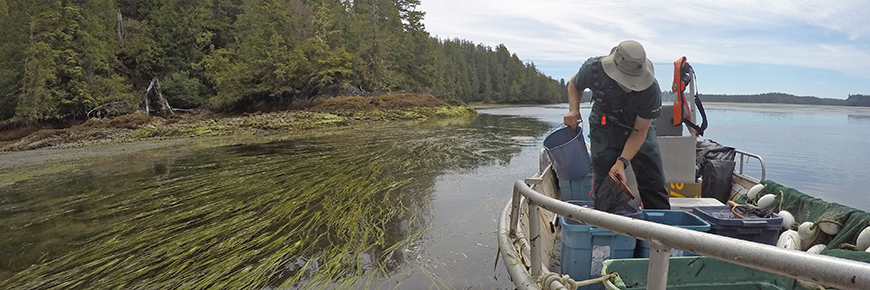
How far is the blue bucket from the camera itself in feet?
12.7

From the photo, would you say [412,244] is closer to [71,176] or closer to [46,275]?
[46,275]

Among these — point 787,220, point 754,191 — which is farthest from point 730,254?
point 754,191

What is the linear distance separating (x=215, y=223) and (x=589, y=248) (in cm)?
496

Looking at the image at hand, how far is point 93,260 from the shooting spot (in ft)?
14.4

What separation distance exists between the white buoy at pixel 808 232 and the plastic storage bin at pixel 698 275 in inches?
50.6

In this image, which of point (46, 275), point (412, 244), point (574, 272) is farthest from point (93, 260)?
point (574, 272)

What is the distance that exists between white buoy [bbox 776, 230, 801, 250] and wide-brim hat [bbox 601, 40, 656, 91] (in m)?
1.45

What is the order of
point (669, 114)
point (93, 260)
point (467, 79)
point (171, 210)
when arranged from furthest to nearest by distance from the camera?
point (467, 79) < point (171, 210) < point (669, 114) < point (93, 260)

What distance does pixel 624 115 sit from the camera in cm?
308

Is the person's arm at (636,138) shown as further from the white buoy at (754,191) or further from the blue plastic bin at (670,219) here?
the white buoy at (754,191)

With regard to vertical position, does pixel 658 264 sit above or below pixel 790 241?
above

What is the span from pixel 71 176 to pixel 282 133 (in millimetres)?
10175

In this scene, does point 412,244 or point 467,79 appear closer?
point 412,244

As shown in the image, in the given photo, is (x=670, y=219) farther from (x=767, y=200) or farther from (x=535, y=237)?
(x=767, y=200)
